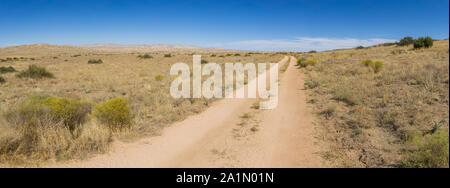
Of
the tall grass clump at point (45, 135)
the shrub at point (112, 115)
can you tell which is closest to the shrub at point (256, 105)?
the shrub at point (112, 115)

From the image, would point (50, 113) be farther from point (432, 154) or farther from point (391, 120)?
point (391, 120)

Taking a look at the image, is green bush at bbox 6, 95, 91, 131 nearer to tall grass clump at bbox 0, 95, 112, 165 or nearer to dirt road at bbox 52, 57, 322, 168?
tall grass clump at bbox 0, 95, 112, 165

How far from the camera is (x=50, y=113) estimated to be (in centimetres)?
544

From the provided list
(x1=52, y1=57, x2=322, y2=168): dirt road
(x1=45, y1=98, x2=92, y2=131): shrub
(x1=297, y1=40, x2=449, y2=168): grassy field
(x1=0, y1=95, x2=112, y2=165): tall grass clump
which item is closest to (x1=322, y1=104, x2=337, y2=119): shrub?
(x1=297, y1=40, x2=449, y2=168): grassy field

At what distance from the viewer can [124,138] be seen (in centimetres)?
601

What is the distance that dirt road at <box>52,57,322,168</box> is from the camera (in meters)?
4.80

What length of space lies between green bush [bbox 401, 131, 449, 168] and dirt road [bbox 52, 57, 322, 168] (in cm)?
175

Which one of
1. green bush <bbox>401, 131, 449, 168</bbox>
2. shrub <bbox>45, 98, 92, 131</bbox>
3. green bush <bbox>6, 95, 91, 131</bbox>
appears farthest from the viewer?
shrub <bbox>45, 98, 92, 131</bbox>

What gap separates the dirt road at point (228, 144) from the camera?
4797mm
